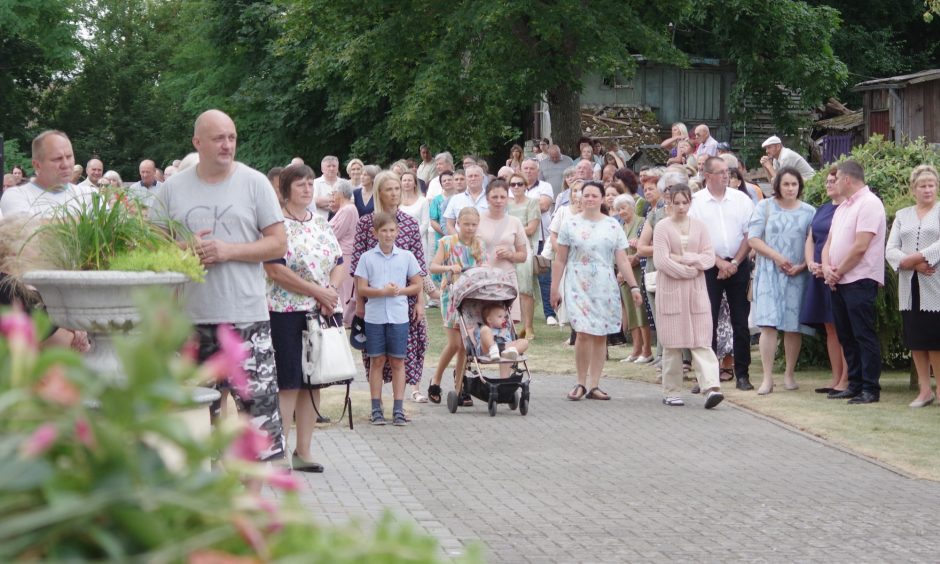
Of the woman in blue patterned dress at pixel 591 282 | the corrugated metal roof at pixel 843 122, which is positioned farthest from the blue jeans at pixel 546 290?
the corrugated metal roof at pixel 843 122

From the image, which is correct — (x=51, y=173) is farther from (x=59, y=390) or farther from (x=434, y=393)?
(x=59, y=390)

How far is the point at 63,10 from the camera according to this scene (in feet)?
169

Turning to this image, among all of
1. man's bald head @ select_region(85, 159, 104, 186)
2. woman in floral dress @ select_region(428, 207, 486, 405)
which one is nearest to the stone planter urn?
woman in floral dress @ select_region(428, 207, 486, 405)

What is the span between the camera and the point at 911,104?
1366 inches

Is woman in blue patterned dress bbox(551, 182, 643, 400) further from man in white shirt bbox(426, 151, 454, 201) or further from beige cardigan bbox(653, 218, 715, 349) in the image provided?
man in white shirt bbox(426, 151, 454, 201)

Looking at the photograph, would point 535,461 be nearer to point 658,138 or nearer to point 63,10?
point 658,138

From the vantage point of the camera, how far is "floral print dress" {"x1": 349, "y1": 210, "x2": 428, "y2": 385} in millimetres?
11840

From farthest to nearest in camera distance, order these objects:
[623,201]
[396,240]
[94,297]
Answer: [623,201]
[396,240]
[94,297]

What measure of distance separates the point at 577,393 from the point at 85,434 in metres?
11.6

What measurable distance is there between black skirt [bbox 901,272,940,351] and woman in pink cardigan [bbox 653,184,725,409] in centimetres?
171

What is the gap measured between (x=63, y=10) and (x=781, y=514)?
4740cm

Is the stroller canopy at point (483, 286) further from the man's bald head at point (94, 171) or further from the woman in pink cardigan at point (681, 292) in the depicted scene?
the man's bald head at point (94, 171)

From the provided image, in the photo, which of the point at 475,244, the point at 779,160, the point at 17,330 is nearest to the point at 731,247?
the point at 475,244

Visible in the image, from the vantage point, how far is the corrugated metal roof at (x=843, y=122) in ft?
139
